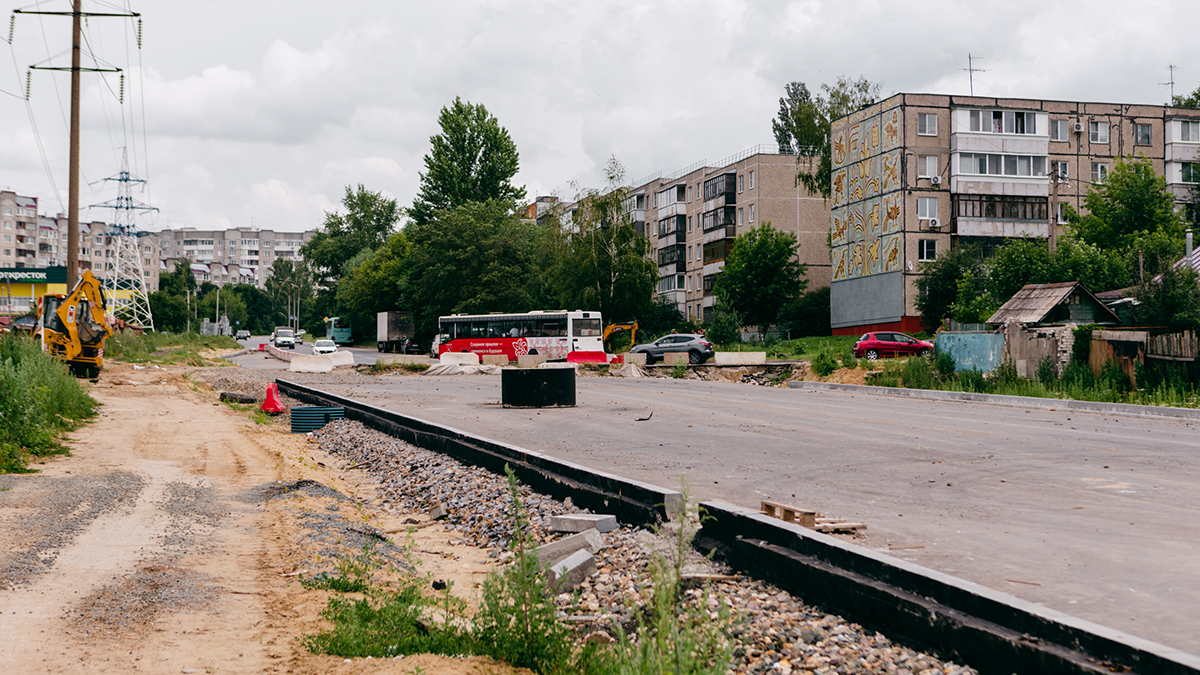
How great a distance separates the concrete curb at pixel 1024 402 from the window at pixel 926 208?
31.4 metres

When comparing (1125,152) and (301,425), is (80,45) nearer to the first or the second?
(301,425)

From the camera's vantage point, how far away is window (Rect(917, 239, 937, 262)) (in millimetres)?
59062

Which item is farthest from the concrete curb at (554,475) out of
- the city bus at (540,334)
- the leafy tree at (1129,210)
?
the leafy tree at (1129,210)

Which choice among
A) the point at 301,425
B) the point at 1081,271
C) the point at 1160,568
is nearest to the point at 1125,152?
the point at 1081,271

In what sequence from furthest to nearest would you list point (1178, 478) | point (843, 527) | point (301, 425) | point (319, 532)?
1. point (301, 425)
2. point (1178, 478)
3. point (319, 532)
4. point (843, 527)

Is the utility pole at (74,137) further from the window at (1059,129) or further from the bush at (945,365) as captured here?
the window at (1059,129)

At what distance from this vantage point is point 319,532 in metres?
8.55

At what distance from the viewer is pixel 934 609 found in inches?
179

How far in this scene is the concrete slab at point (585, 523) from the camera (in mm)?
7867

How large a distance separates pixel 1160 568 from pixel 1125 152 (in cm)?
6834

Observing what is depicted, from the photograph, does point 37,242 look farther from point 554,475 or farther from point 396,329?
point 554,475

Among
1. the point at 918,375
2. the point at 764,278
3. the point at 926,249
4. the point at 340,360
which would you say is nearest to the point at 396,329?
the point at 764,278

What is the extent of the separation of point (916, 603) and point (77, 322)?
109 feet

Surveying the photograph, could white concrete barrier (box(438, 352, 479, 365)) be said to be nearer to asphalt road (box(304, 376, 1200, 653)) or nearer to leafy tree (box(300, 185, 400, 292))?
asphalt road (box(304, 376, 1200, 653))
